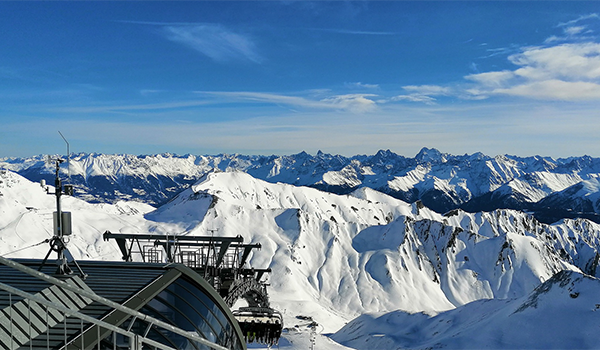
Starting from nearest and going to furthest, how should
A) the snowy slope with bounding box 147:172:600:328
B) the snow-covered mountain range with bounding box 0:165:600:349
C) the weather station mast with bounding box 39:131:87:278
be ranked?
the weather station mast with bounding box 39:131:87:278, the snow-covered mountain range with bounding box 0:165:600:349, the snowy slope with bounding box 147:172:600:328

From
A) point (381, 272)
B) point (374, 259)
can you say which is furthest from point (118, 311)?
point (374, 259)

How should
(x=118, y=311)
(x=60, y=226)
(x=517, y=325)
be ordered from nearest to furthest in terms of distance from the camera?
(x=118, y=311)
(x=60, y=226)
(x=517, y=325)

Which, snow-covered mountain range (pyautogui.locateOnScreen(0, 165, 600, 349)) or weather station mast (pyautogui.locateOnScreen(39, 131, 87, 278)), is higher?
weather station mast (pyautogui.locateOnScreen(39, 131, 87, 278))

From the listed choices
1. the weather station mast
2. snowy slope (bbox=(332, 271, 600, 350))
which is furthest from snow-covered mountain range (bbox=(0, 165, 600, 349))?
the weather station mast

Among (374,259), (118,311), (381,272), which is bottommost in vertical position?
(381,272)

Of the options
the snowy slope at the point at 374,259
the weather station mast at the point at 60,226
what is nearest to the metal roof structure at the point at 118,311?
the weather station mast at the point at 60,226

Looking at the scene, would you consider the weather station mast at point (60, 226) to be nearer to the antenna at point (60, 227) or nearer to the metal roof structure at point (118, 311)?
the antenna at point (60, 227)

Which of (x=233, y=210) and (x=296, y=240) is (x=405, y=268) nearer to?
(x=296, y=240)

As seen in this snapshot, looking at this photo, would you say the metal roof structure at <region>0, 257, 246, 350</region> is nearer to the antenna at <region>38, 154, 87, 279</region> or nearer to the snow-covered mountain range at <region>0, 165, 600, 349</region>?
the antenna at <region>38, 154, 87, 279</region>

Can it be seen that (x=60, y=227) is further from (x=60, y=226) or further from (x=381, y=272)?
(x=381, y=272)
